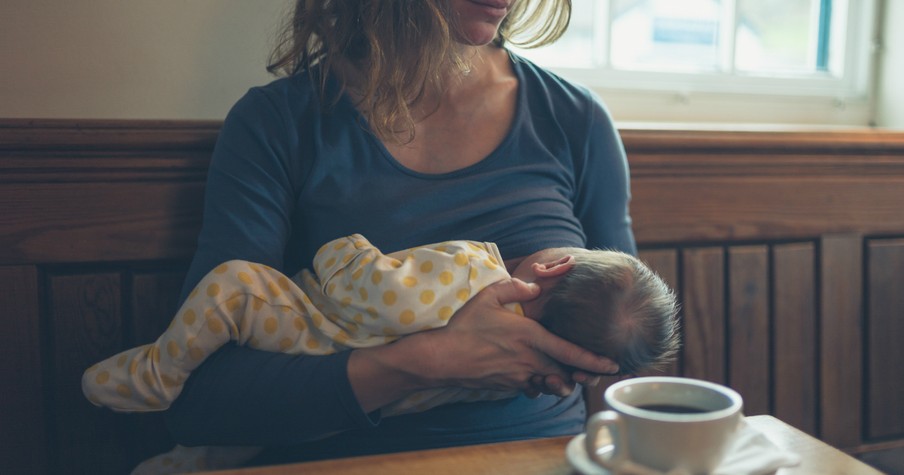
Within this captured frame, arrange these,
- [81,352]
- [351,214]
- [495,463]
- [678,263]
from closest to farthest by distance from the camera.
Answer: [495,463]
[351,214]
[81,352]
[678,263]

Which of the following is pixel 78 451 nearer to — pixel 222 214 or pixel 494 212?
pixel 222 214

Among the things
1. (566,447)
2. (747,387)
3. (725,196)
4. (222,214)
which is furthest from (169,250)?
(747,387)

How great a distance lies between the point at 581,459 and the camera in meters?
0.67

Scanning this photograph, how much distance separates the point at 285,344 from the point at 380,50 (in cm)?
49

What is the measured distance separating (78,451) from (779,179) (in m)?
1.44

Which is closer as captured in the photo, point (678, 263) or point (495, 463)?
point (495, 463)

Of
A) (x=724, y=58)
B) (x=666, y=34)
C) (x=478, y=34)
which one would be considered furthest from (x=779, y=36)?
(x=478, y=34)

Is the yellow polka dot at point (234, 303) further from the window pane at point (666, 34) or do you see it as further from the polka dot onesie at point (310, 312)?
the window pane at point (666, 34)

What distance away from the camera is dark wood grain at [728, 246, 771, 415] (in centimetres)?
162

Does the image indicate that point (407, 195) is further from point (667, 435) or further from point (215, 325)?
point (667, 435)

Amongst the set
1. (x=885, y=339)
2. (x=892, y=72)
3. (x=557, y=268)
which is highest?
(x=892, y=72)

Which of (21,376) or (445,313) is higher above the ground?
(445,313)

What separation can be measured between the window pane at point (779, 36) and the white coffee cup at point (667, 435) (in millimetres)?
1481

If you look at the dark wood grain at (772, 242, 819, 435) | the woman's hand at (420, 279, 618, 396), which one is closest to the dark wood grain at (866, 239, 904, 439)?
the dark wood grain at (772, 242, 819, 435)
